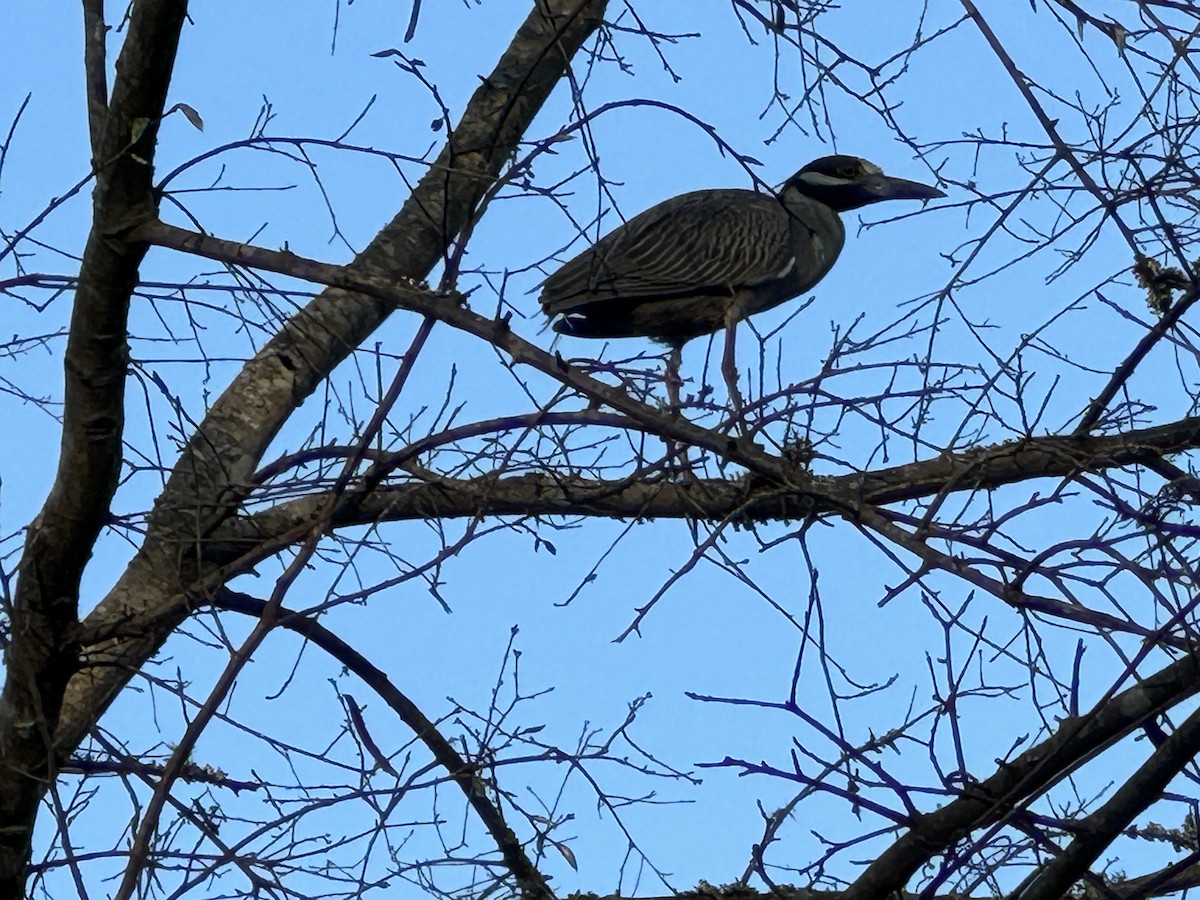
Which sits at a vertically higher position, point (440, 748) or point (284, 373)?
point (284, 373)

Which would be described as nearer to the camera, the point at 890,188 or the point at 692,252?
the point at 692,252

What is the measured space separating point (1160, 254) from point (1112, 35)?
915 millimetres

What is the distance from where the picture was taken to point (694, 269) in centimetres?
699

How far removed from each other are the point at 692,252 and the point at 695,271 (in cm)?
20

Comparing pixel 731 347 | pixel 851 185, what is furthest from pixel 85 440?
pixel 851 185

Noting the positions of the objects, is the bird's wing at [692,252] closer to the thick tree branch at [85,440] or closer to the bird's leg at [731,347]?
the bird's leg at [731,347]

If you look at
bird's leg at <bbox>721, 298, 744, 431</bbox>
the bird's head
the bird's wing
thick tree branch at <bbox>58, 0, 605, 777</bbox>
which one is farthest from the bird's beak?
thick tree branch at <bbox>58, 0, 605, 777</bbox>

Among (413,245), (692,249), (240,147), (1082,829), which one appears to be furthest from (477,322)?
(692,249)

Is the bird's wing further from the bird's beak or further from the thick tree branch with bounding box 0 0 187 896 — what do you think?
the thick tree branch with bounding box 0 0 187 896

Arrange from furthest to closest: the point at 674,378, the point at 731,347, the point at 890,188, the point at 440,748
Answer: the point at 890,188 < the point at 731,347 < the point at 440,748 < the point at 674,378

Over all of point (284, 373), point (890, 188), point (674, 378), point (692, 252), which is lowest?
point (674, 378)

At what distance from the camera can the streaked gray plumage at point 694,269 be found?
267 inches

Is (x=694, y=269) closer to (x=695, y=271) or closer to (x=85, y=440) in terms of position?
(x=695, y=271)

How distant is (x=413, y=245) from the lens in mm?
5781
